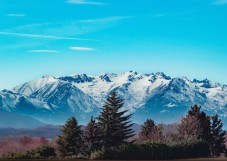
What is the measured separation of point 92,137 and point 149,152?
34.6ft

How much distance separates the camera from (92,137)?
8000 cm

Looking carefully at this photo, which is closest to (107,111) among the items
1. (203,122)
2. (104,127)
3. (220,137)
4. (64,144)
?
(104,127)

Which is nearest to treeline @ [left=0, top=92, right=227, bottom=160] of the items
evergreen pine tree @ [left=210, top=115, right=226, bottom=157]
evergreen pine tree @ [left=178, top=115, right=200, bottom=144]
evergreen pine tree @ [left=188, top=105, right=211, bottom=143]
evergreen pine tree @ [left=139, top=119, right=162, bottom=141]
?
evergreen pine tree @ [left=178, top=115, right=200, bottom=144]

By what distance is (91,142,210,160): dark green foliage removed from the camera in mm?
74062

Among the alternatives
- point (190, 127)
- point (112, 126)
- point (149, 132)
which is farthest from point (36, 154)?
point (149, 132)

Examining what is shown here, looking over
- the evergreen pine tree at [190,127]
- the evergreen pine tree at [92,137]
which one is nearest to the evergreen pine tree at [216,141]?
the evergreen pine tree at [190,127]

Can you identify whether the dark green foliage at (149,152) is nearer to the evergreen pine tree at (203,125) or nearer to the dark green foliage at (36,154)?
the dark green foliage at (36,154)

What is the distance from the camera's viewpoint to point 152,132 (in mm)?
134250

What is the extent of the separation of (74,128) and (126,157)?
15708 millimetres

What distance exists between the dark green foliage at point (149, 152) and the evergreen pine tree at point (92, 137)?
18.5ft

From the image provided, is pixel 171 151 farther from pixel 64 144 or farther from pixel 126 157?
pixel 64 144

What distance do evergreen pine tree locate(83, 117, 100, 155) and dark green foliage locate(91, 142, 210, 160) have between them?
18.5 ft

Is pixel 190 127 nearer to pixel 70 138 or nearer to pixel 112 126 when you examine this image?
pixel 112 126

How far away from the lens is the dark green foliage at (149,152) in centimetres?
7406
